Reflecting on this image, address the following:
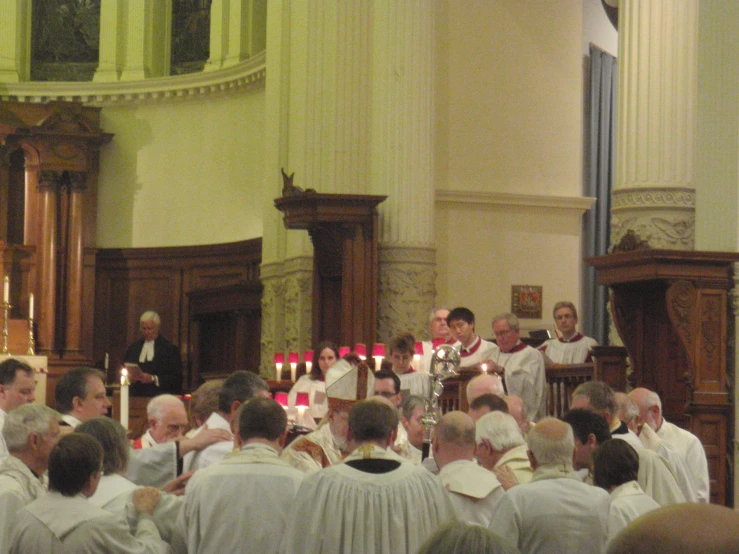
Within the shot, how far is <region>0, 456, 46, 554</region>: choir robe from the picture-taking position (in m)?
5.08

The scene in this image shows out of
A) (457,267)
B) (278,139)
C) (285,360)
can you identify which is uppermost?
(278,139)

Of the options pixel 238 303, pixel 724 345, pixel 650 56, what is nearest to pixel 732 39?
pixel 650 56

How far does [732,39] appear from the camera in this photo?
1130 centimetres

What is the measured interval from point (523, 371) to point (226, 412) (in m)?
4.80

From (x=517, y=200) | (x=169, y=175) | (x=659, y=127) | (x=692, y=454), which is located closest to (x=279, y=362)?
(x=517, y=200)

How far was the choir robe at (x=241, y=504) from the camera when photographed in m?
5.39

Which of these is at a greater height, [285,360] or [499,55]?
[499,55]

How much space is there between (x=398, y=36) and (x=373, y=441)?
35.7 ft

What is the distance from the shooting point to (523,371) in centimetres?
1080

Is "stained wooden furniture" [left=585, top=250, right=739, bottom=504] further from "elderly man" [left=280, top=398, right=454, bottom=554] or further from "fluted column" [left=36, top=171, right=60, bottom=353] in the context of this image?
"fluted column" [left=36, top=171, right=60, bottom=353]

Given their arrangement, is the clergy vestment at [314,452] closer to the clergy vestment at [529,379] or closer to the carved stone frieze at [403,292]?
the clergy vestment at [529,379]

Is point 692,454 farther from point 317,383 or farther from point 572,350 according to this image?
point 317,383

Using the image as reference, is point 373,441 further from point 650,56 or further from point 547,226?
point 547,226

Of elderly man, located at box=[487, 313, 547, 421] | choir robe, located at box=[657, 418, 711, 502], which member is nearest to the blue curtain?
elderly man, located at box=[487, 313, 547, 421]
